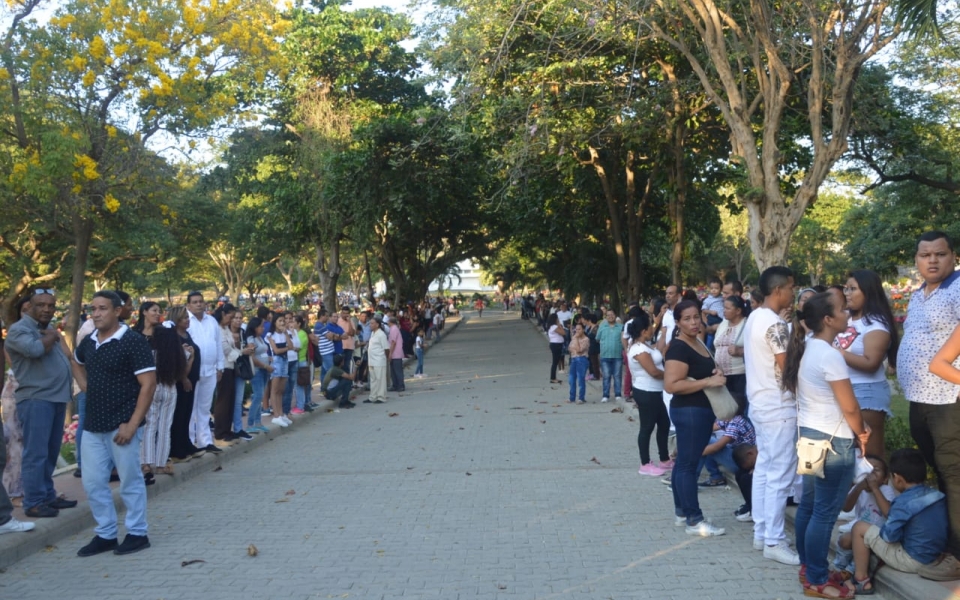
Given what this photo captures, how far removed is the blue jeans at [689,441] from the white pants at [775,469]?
0.56 m

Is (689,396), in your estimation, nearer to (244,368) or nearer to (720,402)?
(720,402)

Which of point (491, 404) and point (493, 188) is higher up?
point (493, 188)

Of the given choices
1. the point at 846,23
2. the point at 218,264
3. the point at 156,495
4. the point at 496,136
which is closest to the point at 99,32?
the point at 496,136

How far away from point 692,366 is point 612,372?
950 centimetres

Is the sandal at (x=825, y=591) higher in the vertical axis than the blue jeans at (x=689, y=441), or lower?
lower

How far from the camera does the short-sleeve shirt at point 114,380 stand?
6461 millimetres

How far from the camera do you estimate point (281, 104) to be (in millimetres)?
30266

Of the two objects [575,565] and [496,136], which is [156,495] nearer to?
[575,565]

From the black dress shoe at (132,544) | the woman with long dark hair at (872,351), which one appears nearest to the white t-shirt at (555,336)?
the woman with long dark hair at (872,351)

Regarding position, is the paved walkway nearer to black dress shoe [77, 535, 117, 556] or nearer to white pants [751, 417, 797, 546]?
black dress shoe [77, 535, 117, 556]

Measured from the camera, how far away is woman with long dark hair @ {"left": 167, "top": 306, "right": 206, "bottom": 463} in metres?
9.37

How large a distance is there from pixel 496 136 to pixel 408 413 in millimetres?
6443

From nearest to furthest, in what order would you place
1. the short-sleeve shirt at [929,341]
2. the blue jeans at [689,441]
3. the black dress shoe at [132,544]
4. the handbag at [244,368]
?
1. the short-sleeve shirt at [929,341]
2. the black dress shoe at [132,544]
3. the blue jeans at [689,441]
4. the handbag at [244,368]

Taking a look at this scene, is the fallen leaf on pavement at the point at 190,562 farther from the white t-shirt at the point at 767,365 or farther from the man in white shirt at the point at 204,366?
the white t-shirt at the point at 767,365
